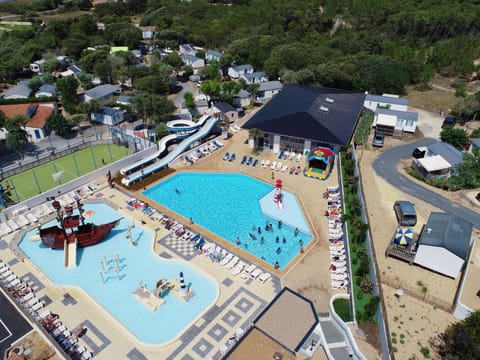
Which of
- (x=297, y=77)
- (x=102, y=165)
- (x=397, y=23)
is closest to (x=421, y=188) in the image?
(x=297, y=77)

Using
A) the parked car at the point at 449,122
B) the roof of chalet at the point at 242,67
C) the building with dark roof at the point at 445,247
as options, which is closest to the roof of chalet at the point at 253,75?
the roof of chalet at the point at 242,67

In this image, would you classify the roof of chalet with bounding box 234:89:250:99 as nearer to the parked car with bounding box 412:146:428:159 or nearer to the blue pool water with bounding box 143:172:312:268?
the blue pool water with bounding box 143:172:312:268

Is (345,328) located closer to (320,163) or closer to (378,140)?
(320,163)

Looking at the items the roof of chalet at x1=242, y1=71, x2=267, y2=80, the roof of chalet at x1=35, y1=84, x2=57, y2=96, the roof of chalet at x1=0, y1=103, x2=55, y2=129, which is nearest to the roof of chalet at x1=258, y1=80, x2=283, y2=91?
the roof of chalet at x1=242, y1=71, x2=267, y2=80

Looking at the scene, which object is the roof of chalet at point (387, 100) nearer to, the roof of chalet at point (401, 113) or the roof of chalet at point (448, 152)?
the roof of chalet at point (401, 113)

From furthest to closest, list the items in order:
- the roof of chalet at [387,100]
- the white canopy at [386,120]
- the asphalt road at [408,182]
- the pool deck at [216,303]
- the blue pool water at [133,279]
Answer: the roof of chalet at [387,100] → the white canopy at [386,120] → the asphalt road at [408,182] → the blue pool water at [133,279] → the pool deck at [216,303]

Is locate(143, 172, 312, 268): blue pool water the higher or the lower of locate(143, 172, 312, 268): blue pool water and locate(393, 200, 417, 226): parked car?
the lower

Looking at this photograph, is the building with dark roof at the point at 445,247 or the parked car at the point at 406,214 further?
the parked car at the point at 406,214
